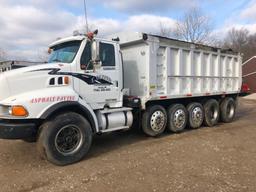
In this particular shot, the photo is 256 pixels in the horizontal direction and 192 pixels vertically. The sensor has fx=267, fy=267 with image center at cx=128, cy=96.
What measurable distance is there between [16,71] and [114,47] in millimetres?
2528

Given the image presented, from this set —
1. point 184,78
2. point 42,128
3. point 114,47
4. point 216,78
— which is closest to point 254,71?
point 216,78

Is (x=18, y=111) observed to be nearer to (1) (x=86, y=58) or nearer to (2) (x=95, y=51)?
(1) (x=86, y=58)

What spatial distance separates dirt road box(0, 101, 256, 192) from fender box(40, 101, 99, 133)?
0.77 m

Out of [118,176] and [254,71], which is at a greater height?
[254,71]

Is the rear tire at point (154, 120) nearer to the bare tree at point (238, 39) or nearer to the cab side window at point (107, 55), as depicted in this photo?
the cab side window at point (107, 55)

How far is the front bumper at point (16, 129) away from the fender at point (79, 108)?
Result: 312 mm

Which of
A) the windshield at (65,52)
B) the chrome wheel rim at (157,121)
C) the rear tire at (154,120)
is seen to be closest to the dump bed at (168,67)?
the rear tire at (154,120)

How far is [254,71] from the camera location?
1242 inches

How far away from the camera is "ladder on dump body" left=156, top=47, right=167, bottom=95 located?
7.86 m

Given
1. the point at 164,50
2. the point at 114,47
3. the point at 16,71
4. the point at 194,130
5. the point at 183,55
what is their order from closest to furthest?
the point at 16,71 < the point at 114,47 < the point at 164,50 < the point at 183,55 < the point at 194,130

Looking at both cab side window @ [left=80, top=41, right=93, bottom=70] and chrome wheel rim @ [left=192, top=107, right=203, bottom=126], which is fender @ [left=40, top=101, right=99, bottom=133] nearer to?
cab side window @ [left=80, top=41, right=93, bottom=70]

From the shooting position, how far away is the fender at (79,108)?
5293 millimetres

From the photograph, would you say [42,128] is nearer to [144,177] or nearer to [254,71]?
[144,177]

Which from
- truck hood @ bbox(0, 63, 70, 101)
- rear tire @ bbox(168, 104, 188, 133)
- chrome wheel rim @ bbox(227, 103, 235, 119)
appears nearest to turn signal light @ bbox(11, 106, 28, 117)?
truck hood @ bbox(0, 63, 70, 101)
